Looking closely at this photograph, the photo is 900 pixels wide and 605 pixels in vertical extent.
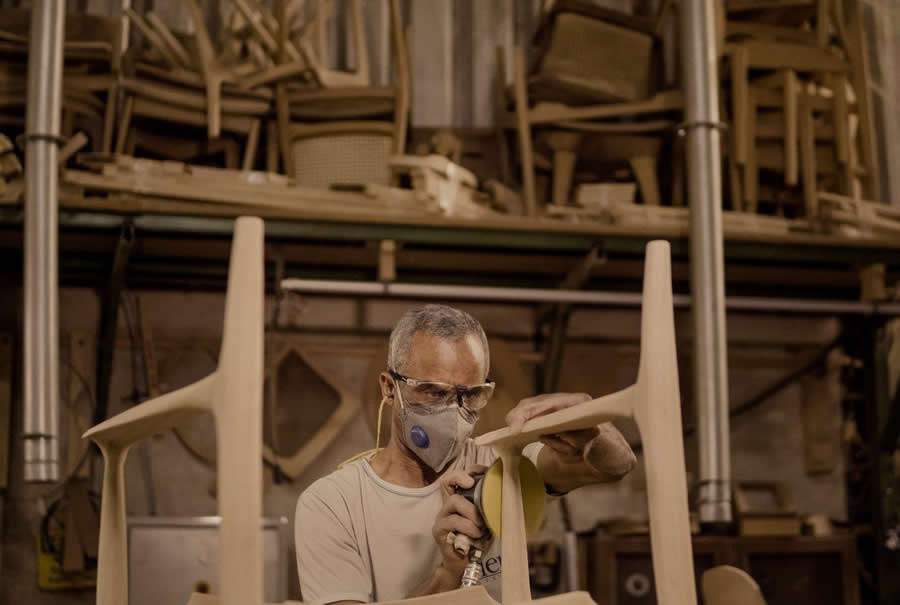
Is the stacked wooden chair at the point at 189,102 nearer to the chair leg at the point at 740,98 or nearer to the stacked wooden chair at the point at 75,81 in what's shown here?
the stacked wooden chair at the point at 75,81

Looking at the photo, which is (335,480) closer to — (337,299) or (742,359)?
(337,299)

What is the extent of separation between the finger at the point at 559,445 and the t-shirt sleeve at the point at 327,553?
60 cm

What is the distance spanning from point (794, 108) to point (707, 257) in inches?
48.8

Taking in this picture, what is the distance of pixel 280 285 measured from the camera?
18.2ft

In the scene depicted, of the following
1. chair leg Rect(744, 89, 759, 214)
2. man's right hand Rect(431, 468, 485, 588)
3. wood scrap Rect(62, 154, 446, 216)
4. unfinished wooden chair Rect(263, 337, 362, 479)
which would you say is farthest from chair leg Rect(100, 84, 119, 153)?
man's right hand Rect(431, 468, 485, 588)

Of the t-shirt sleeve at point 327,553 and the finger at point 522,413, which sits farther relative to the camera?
the t-shirt sleeve at point 327,553

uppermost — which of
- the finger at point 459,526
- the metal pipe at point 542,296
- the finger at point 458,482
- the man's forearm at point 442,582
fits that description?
the metal pipe at point 542,296

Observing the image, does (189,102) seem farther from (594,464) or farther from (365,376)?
(594,464)

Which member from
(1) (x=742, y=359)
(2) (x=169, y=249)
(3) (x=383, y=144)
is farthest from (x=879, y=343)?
(2) (x=169, y=249)

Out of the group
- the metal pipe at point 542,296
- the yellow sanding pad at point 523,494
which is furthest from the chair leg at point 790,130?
the yellow sanding pad at point 523,494

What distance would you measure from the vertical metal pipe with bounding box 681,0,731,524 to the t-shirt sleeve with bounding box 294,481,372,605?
2.97 m

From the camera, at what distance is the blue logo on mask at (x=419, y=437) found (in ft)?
8.63

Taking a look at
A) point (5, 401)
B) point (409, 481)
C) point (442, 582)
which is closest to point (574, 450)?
point (442, 582)

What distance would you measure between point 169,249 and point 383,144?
1.18 metres
